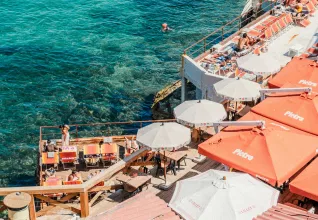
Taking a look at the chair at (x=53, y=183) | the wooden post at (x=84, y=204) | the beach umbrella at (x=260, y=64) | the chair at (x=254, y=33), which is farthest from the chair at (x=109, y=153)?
the chair at (x=254, y=33)

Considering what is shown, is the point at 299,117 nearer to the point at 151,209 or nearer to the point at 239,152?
the point at 239,152

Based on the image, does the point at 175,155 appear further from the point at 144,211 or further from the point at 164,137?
the point at 144,211

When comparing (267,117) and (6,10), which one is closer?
(267,117)

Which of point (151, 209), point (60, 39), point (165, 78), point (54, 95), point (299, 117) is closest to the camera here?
point (151, 209)

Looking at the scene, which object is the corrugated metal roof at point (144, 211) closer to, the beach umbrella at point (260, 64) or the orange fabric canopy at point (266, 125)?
the orange fabric canopy at point (266, 125)

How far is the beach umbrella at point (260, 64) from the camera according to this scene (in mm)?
20983

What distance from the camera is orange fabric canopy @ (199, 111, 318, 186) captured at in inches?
528

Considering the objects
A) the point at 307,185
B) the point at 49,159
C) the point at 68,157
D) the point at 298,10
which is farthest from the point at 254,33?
the point at 307,185

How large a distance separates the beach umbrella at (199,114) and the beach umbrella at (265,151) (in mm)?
2058

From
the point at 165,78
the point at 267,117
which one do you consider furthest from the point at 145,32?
the point at 267,117

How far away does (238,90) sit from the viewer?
61.9ft

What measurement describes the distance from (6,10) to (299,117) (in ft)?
126

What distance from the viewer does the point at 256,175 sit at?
43.8 feet

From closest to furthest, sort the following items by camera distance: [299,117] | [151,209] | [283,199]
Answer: [151,209]
[283,199]
[299,117]
